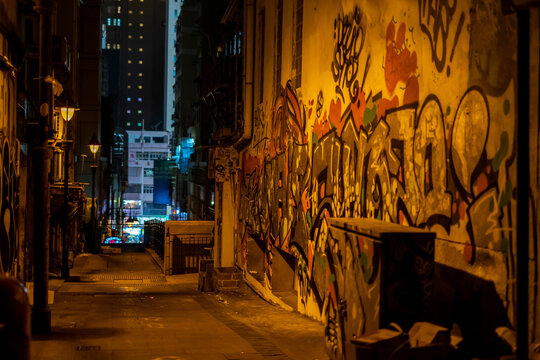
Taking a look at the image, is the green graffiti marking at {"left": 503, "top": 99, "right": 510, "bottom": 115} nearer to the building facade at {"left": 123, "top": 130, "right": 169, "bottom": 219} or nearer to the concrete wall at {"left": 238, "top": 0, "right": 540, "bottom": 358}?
the concrete wall at {"left": 238, "top": 0, "right": 540, "bottom": 358}

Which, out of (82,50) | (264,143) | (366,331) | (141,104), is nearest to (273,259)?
(264,143)

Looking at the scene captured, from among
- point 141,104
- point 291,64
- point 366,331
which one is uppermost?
point 141,104

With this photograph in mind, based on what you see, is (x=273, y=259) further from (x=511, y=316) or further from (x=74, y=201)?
(x=74, y=201)

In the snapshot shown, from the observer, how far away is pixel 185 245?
2738cm

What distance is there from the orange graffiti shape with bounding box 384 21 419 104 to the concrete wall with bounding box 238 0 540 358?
3 cm

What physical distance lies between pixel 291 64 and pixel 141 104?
183797 millimetres

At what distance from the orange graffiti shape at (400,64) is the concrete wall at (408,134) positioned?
0.09 ft

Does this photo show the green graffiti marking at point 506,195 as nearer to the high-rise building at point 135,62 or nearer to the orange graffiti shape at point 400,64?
the orange graffiti shape at point 400,64

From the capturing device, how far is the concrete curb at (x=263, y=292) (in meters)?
15.1

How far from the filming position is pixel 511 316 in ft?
17.6

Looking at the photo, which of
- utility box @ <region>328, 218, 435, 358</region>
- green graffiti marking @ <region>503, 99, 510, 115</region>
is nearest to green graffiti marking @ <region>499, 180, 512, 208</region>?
green graffiti marking @ <region>503, 99, 510, 115</region>

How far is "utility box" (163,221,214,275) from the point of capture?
88.1 ft

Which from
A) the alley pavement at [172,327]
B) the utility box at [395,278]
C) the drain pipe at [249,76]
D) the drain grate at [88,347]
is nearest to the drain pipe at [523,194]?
the utility box at [395,278]

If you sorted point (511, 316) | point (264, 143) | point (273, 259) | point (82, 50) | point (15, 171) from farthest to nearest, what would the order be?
point (82, 50), point (264, 143), point (273, 259), point (15, 171), point (511, 316)
